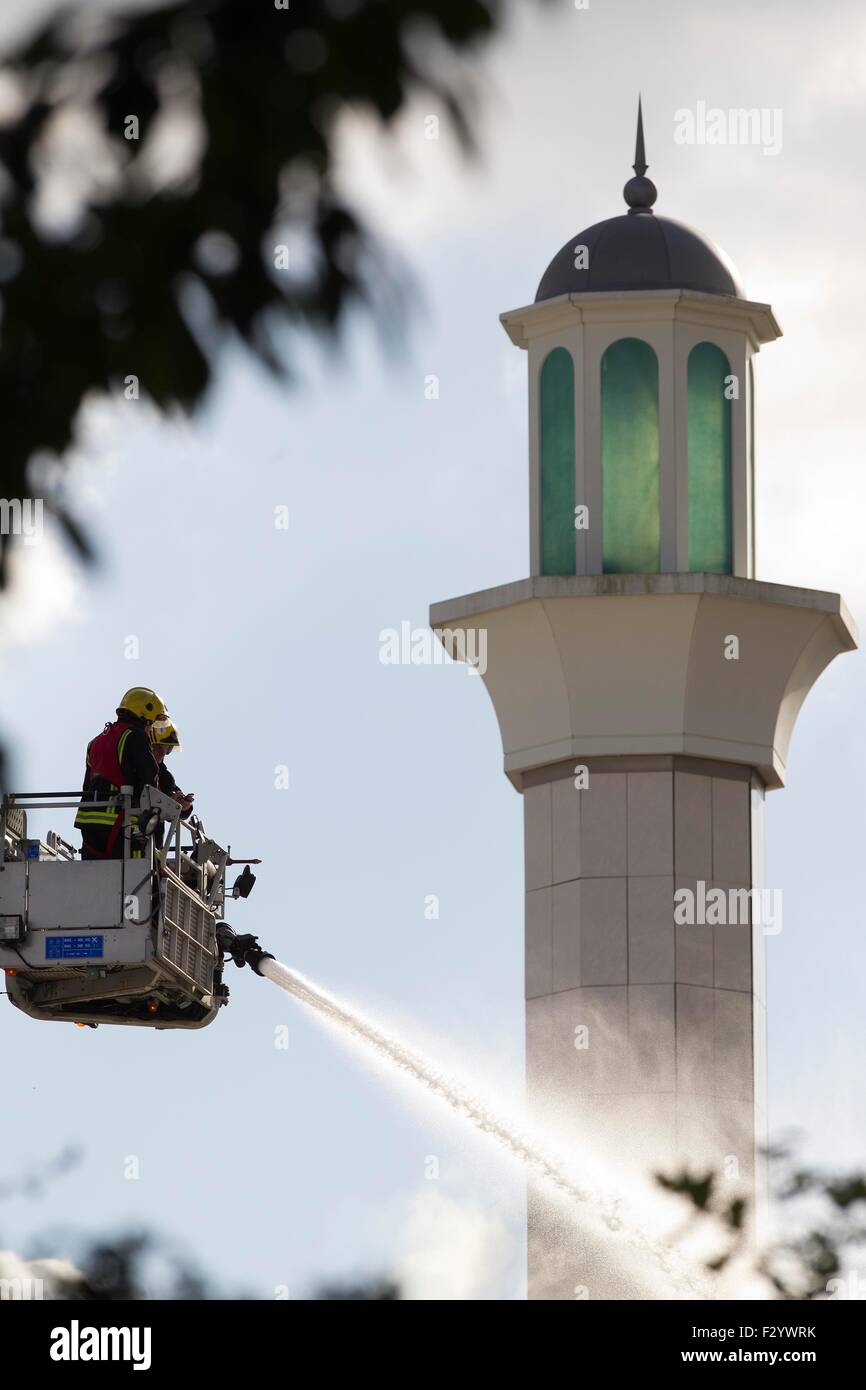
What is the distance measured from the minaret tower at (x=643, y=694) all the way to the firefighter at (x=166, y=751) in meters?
8.11

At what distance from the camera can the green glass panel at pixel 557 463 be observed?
36.6 metres

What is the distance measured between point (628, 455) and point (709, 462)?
1244 mm

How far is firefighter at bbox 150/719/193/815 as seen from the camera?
27.8 metres

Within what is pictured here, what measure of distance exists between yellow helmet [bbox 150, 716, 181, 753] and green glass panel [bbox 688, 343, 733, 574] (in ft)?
34.8

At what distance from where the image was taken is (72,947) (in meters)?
28.2

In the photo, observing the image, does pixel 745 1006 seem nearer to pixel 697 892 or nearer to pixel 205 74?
pixel 697 892

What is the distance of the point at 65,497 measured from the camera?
15.7 ft

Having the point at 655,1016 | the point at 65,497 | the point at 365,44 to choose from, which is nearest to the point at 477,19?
the point at 365,44

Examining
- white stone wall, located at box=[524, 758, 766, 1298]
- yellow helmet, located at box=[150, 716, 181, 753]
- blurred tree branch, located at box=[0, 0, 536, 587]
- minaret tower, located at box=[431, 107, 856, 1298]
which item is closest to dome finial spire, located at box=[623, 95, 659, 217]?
minaret tower, located at box=[431, 107, 856, 1298]

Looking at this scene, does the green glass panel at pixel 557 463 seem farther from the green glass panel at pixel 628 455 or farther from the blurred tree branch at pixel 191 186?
the blurred tree branch at pixel 191 186

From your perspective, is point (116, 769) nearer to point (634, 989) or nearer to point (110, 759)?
point (110, 759)

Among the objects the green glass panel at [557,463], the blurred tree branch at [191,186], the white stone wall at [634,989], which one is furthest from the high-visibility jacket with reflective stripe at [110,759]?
the blurred tree branch at [191,186]

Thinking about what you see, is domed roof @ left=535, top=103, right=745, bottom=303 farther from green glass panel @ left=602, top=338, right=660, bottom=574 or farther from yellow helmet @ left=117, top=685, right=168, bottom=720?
yellow helmet @ left=117, top=685, right=168, bottom=720

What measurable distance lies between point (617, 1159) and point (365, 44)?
100 ft
